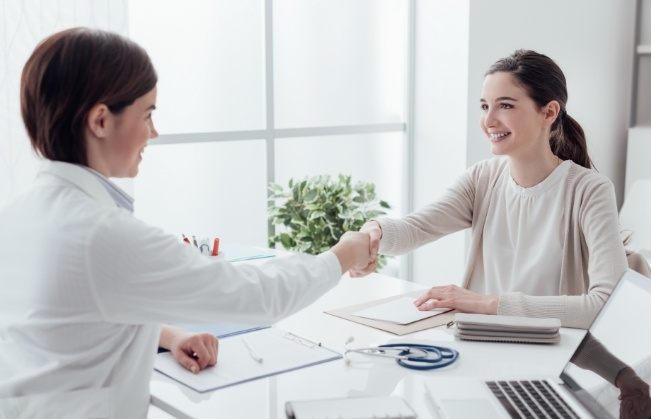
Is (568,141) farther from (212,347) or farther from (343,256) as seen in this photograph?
(212,347)

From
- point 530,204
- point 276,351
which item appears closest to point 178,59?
point 530,204

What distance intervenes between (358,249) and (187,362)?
43 centimetres

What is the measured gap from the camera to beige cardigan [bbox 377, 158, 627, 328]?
5.94 feet

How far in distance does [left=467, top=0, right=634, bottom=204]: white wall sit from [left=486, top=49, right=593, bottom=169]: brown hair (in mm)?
1591

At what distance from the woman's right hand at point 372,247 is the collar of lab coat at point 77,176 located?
88cm

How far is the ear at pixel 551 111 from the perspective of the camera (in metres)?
2.21

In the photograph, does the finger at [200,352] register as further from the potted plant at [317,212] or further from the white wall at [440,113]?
the white wall at [440,113]

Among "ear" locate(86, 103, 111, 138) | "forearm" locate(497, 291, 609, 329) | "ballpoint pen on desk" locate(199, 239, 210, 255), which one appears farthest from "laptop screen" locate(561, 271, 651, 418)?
"ballpoint pen on desk" locate(199, 239, 210, 255)

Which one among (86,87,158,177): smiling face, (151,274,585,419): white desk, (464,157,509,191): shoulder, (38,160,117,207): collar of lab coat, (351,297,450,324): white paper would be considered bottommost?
(351,297,450,324): white paper

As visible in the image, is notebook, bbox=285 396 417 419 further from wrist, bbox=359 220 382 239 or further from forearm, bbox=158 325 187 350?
wrist, bbox=359 220 382 239

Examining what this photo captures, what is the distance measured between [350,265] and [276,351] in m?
0.24

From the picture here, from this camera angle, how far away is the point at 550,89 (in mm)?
2205

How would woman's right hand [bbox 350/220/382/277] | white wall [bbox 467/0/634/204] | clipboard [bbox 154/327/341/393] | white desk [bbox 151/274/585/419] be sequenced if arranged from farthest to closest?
white wall [bbox 467/0/634/204], woman's right hand [bbox 350/220/382/277], clipboard [bbox 154/327/341/393], white desk [bbox 151/274/585/419]

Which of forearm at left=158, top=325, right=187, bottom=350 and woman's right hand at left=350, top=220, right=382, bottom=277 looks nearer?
forearm at left=158, top=325, right=187, bottom=350
